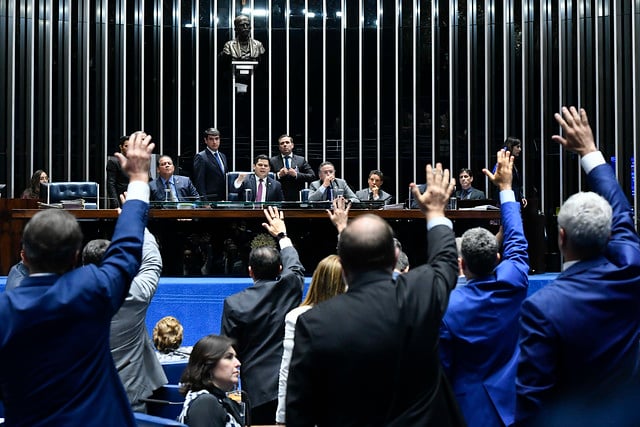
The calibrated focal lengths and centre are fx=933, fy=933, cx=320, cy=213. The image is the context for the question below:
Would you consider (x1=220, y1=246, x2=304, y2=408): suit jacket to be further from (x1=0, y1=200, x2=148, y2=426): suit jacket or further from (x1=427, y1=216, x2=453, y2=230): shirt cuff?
(x1=0, y1=200, x2=148, y2=426): suit jacket

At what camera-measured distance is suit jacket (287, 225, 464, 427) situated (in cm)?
220

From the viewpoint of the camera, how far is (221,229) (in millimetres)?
7773

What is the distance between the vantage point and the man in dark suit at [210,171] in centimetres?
929

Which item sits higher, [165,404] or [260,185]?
[260,185]

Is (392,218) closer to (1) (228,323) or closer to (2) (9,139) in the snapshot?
(1) (228,323)

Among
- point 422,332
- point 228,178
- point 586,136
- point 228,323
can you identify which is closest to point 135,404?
point 228,323

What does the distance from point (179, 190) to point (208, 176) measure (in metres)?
0.73

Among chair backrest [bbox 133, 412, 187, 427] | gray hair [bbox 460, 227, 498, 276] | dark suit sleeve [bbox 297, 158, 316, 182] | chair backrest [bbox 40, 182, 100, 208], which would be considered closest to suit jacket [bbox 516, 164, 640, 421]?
gray hair [bbox 460, 227, 498, 276]

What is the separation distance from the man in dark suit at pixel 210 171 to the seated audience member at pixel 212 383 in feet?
20.1

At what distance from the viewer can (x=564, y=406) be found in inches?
95.7

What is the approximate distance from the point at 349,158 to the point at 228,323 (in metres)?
8.23

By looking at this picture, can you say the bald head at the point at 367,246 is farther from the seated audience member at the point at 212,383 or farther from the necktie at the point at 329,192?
the necktie at the point at 329,192

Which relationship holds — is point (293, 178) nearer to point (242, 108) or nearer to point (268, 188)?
point (268, 188)

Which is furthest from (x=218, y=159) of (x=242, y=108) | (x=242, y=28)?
(x=242, y=108)
